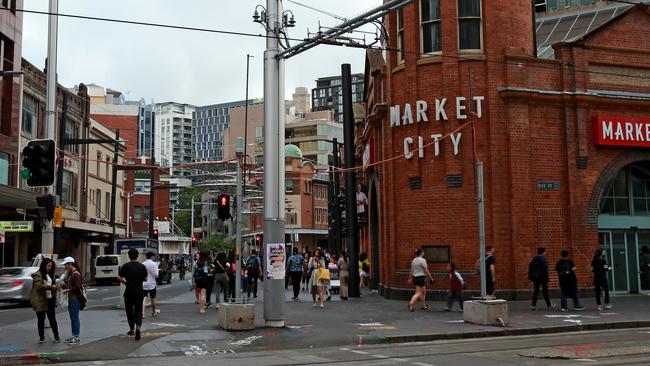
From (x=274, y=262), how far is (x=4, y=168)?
26.3m

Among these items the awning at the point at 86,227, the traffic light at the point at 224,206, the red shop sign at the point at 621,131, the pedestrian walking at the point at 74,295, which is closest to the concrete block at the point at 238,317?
the traffic light at the point at 224,206

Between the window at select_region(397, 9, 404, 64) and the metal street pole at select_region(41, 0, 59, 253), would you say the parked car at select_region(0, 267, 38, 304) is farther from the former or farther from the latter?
the window at select_region(397, 9, 404, 64)

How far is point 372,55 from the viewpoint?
29.0 metres

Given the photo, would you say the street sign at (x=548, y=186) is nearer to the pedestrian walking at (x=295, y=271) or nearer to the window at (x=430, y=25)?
the window at (x=430, y=25)

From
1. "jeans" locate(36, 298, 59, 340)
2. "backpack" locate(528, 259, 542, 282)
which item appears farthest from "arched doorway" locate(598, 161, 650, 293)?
"jeans" locate(36, 298, 59, 340)

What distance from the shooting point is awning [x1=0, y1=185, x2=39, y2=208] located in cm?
3065

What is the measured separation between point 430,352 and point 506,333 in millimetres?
3445

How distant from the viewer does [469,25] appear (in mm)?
23031

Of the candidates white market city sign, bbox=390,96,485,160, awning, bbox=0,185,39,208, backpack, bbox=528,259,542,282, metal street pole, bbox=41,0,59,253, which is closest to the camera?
metal street pole, bbox=41,0,59,253

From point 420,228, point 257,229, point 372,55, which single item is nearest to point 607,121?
point 420,228

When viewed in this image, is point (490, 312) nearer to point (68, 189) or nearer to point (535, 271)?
point (535, 271)

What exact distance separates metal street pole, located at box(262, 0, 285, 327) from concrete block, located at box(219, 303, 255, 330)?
0.62 meters

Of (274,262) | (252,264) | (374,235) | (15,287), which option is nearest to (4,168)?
(15,287)

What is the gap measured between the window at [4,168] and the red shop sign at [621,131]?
2923 cm
